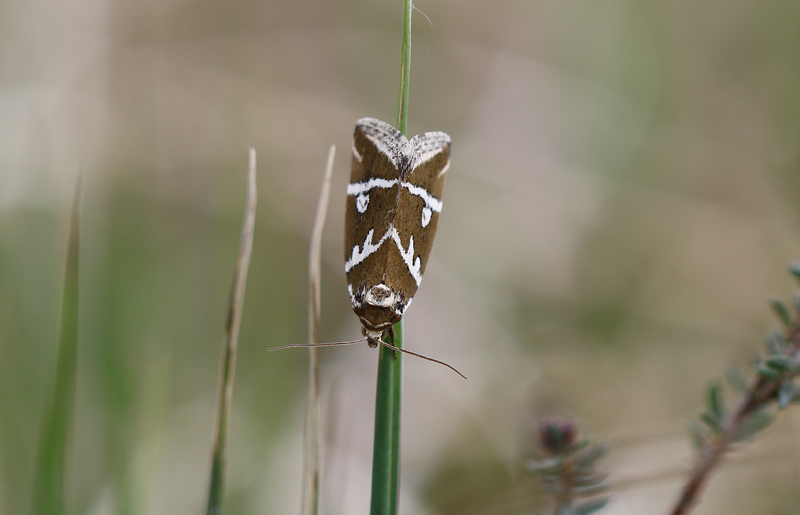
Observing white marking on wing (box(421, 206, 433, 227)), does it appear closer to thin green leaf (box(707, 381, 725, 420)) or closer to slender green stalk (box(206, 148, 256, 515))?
slender green stalk (box(206, 148, 256, 515))

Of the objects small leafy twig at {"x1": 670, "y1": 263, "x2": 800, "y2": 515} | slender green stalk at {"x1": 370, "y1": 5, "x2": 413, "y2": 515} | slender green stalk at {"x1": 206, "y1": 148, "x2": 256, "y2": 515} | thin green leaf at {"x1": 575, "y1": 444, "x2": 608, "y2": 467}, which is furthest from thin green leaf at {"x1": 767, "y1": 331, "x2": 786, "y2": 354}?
slender green stalk at {"x1": 206, "y1": 148, "x2": 256, "y2": 515}

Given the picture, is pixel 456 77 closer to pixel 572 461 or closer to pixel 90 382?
pixel 90 382

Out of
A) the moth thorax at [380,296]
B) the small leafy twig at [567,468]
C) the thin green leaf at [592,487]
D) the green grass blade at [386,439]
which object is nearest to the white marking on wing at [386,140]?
the moth thorax at [380,296]

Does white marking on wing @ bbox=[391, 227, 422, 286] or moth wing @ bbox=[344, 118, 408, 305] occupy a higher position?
moth wing @ bbox=[344, 118, 408, 305]

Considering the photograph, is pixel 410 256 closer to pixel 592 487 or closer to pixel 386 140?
pixel 386 140

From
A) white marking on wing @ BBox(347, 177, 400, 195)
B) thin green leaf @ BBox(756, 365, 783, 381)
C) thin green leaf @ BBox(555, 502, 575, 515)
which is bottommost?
thin green leaf @ BBox(555, 502, 575, 515)

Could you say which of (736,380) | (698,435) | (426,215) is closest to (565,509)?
(698,435)
